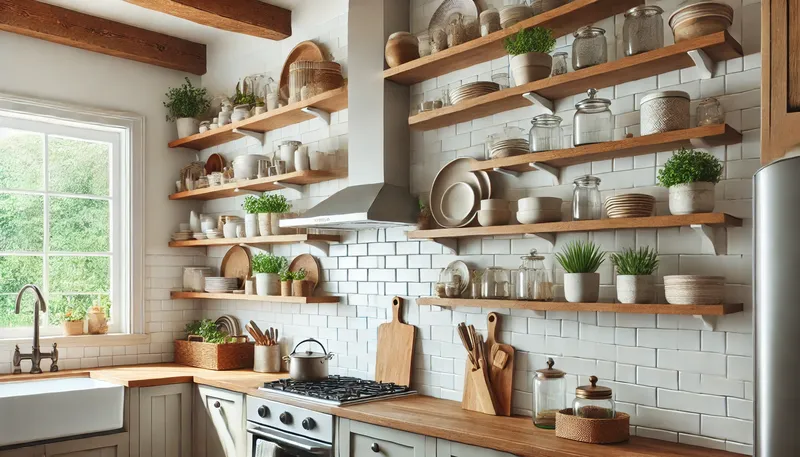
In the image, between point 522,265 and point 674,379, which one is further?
point 522,265

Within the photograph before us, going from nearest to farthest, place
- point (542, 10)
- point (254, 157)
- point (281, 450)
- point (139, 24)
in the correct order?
point (542, 10) → point (281, 450) → point (254, 157) → point (139, 24)

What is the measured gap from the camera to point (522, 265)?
323 cm

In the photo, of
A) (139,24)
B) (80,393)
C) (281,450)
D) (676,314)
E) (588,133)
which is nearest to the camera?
(676,314)

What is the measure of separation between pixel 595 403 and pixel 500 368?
0.65 m

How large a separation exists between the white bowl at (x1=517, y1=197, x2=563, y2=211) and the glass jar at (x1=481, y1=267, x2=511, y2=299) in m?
0.39

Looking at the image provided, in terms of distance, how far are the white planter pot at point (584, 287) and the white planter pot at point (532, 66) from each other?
89 cm

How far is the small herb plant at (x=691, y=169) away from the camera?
102 inches

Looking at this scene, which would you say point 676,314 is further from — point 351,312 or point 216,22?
point 216,22

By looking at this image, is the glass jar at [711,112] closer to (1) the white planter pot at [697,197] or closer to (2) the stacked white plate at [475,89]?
(1) the white planter pot at [697,197]

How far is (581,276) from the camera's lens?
2898 millimetres

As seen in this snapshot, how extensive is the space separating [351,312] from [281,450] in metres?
0.92

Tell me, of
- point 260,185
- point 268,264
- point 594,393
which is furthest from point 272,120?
point 594,393

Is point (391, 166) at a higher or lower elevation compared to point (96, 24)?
lower

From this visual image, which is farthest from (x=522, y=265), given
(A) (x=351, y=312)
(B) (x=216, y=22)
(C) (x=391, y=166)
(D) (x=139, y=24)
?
(D) (x=139, y=24)
